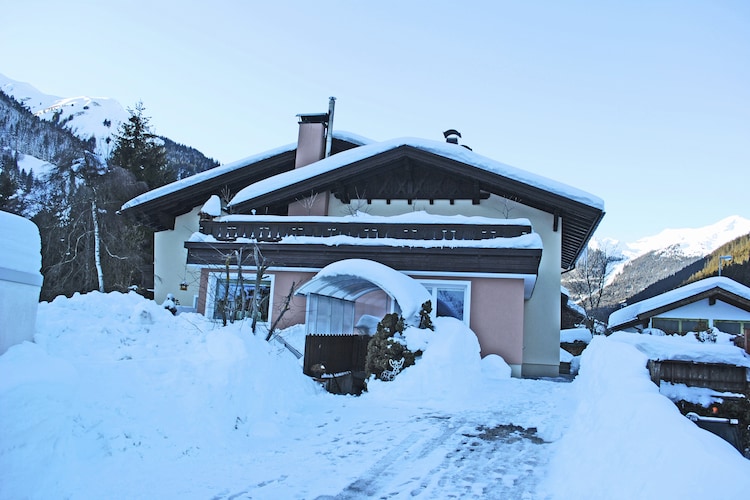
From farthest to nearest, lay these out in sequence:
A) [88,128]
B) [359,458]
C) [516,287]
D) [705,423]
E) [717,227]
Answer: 1. [717,227]
2. [88,128]
3. [516,287]
4. [705,423]
5. [359,458]

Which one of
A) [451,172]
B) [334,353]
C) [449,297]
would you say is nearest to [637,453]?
[334,353]

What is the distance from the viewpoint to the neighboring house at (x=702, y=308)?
2812cm

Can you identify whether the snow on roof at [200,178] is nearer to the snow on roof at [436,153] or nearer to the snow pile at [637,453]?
the snow on roof at [436,153]

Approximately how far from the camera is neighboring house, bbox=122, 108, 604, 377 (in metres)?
15.3

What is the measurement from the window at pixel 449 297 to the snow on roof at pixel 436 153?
3935mm

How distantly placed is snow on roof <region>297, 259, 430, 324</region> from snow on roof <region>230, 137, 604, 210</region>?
454 centimetres

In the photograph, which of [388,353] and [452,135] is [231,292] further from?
[452,135]

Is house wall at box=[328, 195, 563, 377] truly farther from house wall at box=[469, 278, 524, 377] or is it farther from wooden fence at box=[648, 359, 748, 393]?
wooden fence at box=[648, 359, 748, 393]

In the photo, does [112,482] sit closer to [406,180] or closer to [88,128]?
[406,180]

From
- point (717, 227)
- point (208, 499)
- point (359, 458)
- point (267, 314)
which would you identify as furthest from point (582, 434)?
point (717, 227)

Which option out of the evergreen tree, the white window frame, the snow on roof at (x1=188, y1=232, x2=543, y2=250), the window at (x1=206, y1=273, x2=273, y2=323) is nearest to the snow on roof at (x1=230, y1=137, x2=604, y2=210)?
the snow on roof at (x1=188, y1=232, x2=543, y2=250)

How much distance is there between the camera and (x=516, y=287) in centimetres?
1517

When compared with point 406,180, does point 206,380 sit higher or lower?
lower

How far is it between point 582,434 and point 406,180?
523 inches
